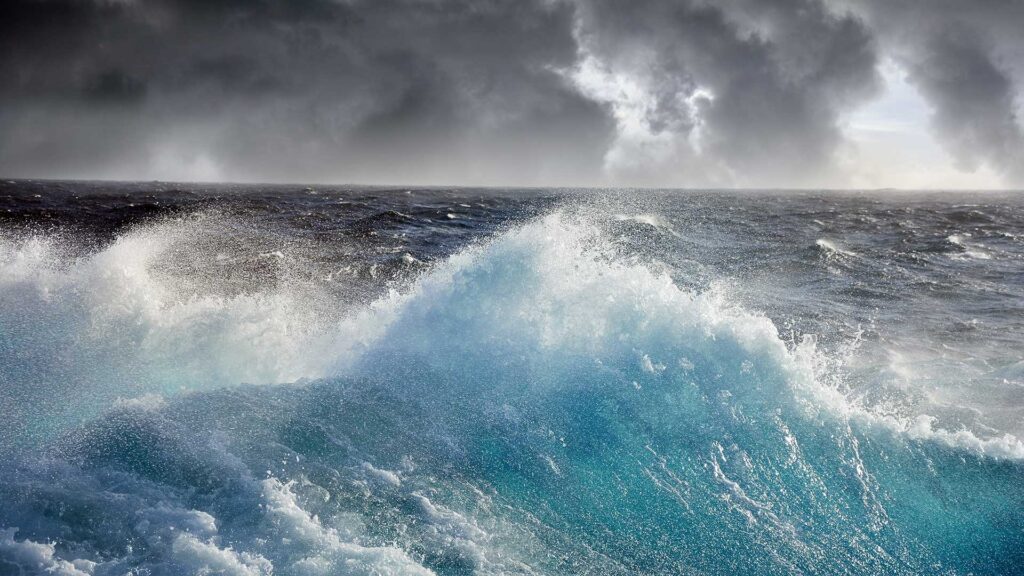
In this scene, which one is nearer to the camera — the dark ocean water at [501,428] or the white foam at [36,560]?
the white foam at [36,560]

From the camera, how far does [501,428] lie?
7.34 metres

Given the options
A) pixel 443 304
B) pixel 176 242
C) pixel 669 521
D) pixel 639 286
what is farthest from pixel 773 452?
pixel 176 242

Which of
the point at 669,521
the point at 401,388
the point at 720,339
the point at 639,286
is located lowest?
the point at 669,521

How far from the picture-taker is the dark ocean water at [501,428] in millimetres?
5145

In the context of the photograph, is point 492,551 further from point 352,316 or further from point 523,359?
point 352,316

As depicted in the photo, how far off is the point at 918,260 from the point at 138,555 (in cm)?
2709

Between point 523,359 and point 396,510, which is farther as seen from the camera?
point 523,359

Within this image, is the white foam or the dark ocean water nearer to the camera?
the white foam

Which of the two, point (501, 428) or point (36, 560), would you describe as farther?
point (501, 428)

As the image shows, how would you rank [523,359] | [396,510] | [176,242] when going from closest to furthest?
[396,510], [523,359], [176,242]

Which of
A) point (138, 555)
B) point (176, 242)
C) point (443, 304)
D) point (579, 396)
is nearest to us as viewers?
point (138, 555)

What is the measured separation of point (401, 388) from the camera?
8.37 meters

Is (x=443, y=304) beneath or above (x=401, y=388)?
above

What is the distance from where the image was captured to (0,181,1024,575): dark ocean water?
514cm
